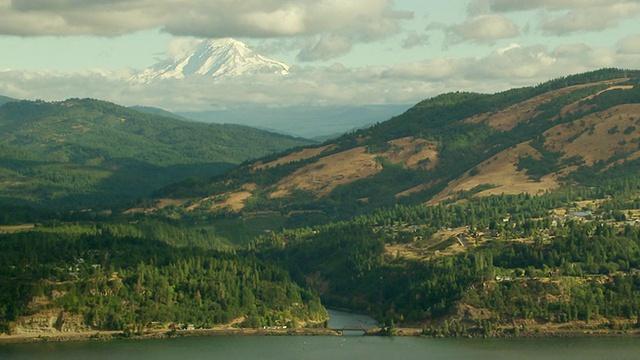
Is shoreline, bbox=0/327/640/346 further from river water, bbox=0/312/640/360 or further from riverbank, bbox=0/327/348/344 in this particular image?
river water, bbox=0/312/640/360

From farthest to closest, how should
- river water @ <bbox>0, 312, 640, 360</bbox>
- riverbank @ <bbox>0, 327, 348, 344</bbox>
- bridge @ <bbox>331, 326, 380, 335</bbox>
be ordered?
bridge @ <bbox>331, 326, 380, 335</bbox> < riverbank @ <bbox>0, 327, 348, 344</bbox> < river water @ <bbox>0, 312, 640, 360</bbox>

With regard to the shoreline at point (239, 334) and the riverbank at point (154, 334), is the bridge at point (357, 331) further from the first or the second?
the riverbank at point (154, 334)

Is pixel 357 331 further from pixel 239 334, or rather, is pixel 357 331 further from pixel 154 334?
pixel 154 334

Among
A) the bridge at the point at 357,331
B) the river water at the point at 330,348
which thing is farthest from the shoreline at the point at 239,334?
the river water at the point at 330,348

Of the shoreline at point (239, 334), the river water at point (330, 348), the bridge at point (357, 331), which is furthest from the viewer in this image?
the bridge at point (357, 331)

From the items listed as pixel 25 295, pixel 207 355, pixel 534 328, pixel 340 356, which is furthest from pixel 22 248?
pixel 534 328

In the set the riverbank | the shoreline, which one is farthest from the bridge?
the riverbank

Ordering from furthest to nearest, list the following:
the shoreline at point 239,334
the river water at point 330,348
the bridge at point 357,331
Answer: the bridge at point 357,331, the shoreline at point 239,334, the river water at point 330,348

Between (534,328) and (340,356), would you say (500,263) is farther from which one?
(340,356)
